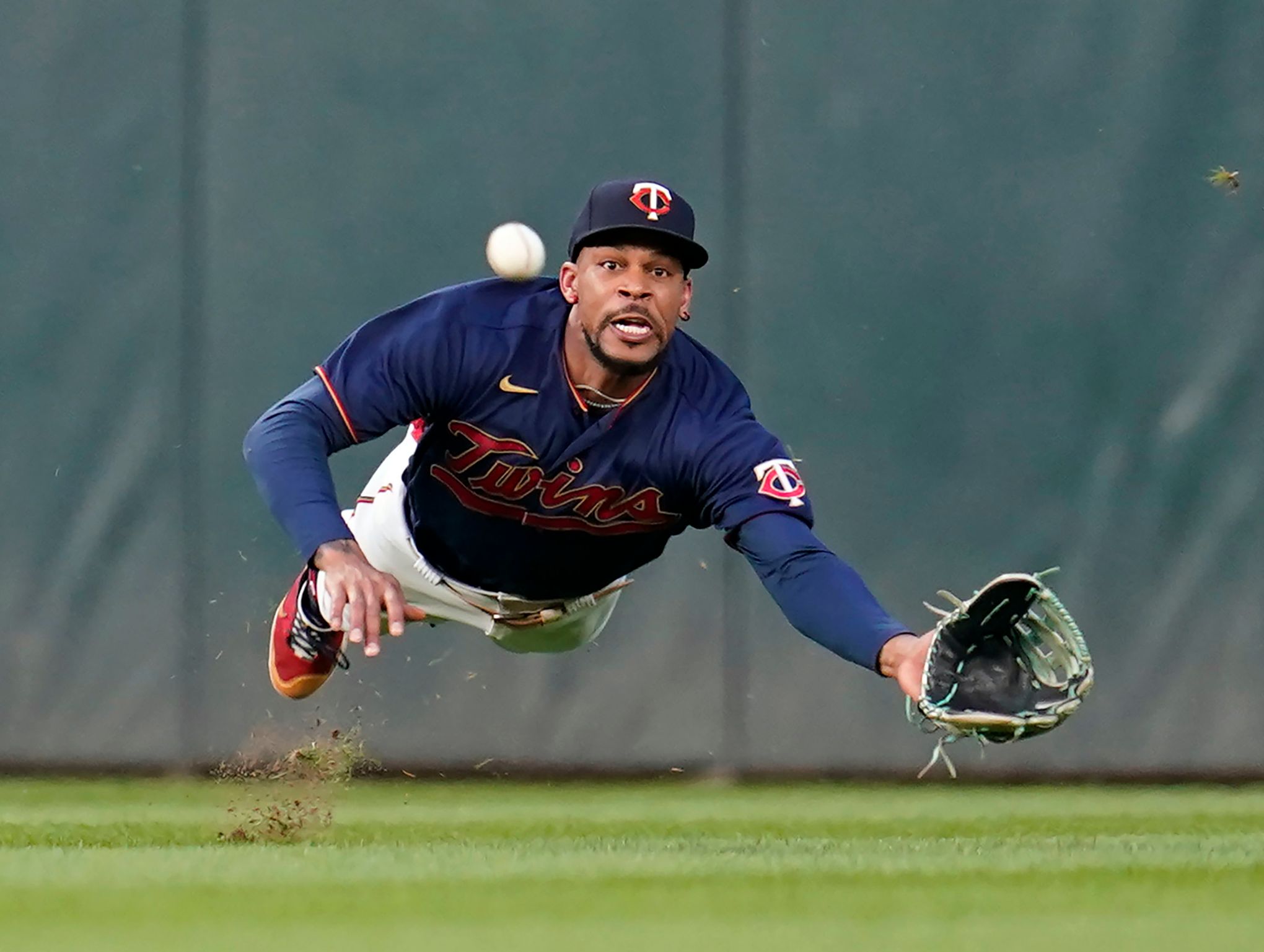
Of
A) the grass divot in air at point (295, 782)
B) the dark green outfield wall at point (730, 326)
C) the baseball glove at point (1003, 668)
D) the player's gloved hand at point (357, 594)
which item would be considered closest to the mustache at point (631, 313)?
the player's gloved hand at point (357, 594)

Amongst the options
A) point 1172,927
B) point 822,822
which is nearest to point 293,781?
point 822,822

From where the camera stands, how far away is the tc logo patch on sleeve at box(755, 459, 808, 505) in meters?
3.90

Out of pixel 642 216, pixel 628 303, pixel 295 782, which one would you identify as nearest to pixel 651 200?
pixel 642 216

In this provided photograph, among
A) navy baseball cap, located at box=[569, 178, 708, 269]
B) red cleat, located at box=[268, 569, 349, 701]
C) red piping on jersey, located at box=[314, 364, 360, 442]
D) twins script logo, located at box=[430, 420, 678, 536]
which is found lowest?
red cleat, located at box=[268, 569, 349, 701]

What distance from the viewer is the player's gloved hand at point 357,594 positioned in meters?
3.27

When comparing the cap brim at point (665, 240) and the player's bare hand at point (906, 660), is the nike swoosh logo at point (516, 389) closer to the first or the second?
the cap brim at point (665, 240)

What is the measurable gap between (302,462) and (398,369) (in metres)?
0.35

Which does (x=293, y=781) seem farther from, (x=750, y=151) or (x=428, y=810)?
(x=750, y=151)

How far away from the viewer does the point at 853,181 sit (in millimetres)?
6543

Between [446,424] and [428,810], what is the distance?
1921mm

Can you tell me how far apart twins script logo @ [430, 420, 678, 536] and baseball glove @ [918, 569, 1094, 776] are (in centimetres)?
109

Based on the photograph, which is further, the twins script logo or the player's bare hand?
the twins script logo

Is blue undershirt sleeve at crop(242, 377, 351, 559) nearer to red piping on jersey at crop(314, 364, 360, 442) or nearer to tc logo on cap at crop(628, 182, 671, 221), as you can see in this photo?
red piping on jersey at crop(314, 364, 360, 442)

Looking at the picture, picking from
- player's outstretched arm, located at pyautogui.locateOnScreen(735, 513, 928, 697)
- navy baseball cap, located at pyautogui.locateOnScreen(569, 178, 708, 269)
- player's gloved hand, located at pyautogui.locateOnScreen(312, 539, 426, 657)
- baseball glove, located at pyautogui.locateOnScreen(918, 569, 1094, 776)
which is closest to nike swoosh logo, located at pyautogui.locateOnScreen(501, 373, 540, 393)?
navy baseball cap, located at pyautogui.locateOnScreen(569, 178, 708, 269)
